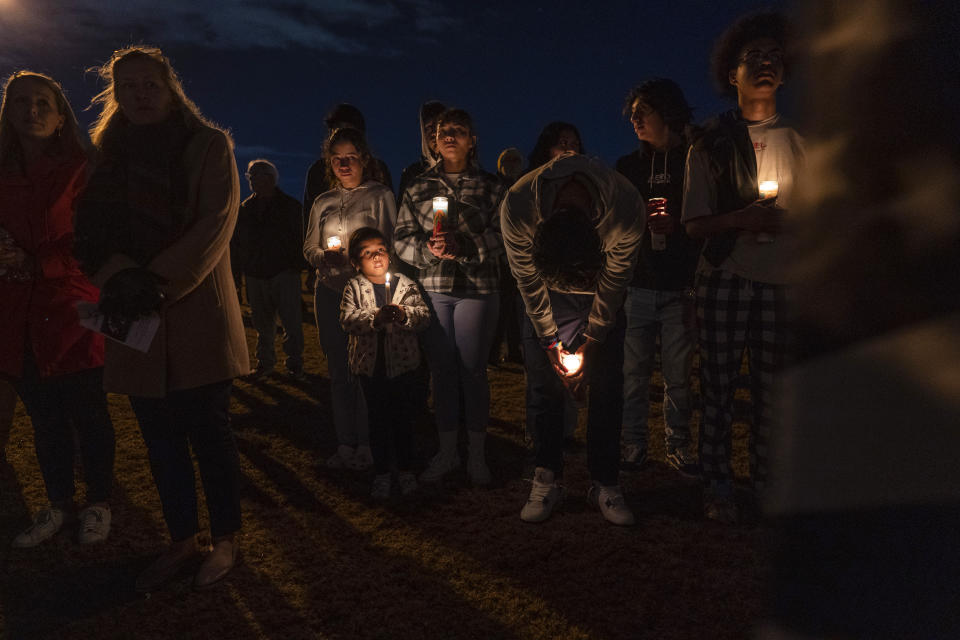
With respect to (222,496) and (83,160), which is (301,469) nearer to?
(222,496)

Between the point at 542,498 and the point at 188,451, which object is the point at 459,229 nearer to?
the point at 542,498

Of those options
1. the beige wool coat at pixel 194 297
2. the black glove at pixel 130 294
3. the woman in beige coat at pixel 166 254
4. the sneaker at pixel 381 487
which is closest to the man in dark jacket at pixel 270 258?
the sneaker at pixel 381 487

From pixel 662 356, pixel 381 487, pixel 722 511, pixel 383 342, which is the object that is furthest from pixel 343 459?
pixel 722 511

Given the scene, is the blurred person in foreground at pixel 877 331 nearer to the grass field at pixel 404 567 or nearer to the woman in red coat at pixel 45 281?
the grass field at pixel 404 567

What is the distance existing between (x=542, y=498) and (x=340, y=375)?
1.56 metres

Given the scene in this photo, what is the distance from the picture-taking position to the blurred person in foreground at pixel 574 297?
280 cm

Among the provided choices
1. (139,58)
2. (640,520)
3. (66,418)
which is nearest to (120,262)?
(139,58)

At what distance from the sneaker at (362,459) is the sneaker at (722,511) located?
7.18 ft

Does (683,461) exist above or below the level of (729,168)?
below

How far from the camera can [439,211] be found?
350cm

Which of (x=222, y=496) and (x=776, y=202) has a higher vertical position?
(x=776, y=202)

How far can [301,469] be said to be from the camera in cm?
403

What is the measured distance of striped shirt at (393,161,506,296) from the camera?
361 centimetres

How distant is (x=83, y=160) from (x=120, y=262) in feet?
3.39
